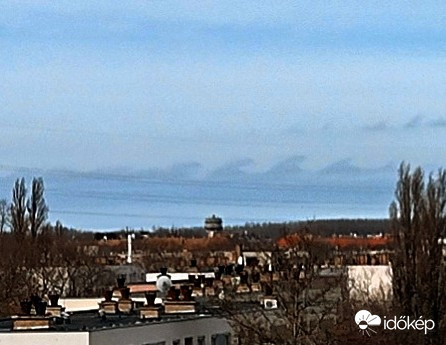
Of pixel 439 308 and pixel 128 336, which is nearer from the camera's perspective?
pixel 128 336

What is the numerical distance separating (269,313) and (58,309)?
9.61 metres

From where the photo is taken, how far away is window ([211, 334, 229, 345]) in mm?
39875

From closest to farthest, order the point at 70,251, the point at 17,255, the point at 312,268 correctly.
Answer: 1. the point at 312,268
2. the point at 17,255
3. the point at 70,251

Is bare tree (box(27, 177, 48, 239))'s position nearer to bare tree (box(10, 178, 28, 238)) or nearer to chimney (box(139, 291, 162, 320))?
bare tree (box(10, 178, 28, 238))

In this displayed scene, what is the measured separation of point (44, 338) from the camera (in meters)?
30.8

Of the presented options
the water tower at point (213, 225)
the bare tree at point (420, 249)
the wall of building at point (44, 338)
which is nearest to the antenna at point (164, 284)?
the bare tree at point (420, 249)

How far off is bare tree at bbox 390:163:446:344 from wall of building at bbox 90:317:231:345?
28.2 feet

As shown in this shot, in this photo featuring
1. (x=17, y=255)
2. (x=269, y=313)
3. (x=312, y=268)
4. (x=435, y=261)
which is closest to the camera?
(x=312, y=268)

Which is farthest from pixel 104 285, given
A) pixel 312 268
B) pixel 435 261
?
pixel 312 268

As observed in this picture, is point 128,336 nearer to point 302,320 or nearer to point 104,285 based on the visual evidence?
point 302,320

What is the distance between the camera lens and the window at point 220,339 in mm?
39875

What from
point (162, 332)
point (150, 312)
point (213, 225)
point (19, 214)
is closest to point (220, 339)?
point (150, 312)

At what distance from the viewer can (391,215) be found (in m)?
50.4

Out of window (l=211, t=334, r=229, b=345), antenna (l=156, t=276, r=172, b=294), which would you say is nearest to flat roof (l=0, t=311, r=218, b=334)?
window (l=211, t=334, r=229, b=345)
